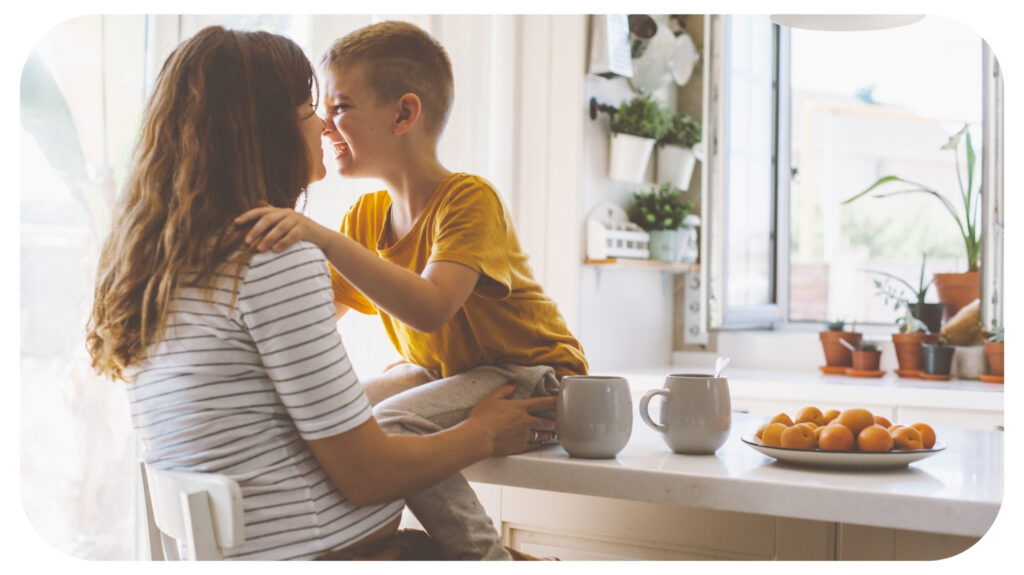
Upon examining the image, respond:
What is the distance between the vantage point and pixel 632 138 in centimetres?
284

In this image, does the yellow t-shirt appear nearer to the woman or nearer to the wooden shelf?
the woman

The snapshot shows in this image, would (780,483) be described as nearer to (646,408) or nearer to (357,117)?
(646,408)

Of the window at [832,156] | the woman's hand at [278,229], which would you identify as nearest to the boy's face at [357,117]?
the woman's hand at [278,229]

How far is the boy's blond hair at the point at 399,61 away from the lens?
1.23m

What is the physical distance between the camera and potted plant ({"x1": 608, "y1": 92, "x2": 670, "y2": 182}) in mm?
2846

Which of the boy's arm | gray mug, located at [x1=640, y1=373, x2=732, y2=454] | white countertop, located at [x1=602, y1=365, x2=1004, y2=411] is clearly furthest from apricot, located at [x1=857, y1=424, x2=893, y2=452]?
white countertop, located at [x1=602, y1=365, x2=1004, y2=411]

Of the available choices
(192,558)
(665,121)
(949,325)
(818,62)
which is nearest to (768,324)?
(949,325)

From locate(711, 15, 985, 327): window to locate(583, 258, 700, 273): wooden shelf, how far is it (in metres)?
0.17

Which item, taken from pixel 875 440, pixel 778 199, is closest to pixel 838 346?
pixel 778 199

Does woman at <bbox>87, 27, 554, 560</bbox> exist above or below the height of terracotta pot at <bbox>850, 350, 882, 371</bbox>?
above

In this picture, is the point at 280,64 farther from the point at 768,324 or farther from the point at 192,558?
the point at 768,324

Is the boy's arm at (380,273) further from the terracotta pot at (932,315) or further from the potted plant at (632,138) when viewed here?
the terracotta pot at (932,315)

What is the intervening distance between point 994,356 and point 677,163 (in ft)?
3.76

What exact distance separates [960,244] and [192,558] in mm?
3843
